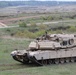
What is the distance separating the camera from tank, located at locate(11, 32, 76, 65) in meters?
24.8

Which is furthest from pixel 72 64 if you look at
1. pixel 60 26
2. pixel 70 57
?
pixel 60 26

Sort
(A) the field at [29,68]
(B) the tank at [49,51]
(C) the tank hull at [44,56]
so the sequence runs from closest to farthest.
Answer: (A) the field at [29,68], (C) the tank hull at [44,56], (B) the tank at [49,51]

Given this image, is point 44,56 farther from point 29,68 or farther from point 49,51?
point 29,68

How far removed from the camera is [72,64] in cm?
2595

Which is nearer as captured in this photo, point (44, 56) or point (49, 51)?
point (44, 56)

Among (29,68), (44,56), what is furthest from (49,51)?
(29,68)

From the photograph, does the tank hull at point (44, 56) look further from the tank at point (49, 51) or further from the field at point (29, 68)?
the field at point (29, 68)

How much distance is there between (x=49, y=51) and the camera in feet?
83.1

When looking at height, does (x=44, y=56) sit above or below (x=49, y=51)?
below

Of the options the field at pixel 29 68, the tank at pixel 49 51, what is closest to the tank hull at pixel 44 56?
the tank at pixel 49 51

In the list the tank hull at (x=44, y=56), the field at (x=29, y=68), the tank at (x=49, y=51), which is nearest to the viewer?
the field at (x=29, y=68)

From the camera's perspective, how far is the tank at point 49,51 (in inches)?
978

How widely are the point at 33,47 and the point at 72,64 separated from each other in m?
3.47

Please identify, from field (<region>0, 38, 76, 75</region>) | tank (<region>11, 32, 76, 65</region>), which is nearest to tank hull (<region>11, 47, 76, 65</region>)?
tank (<region>11, 32, 76, 65</region>)
